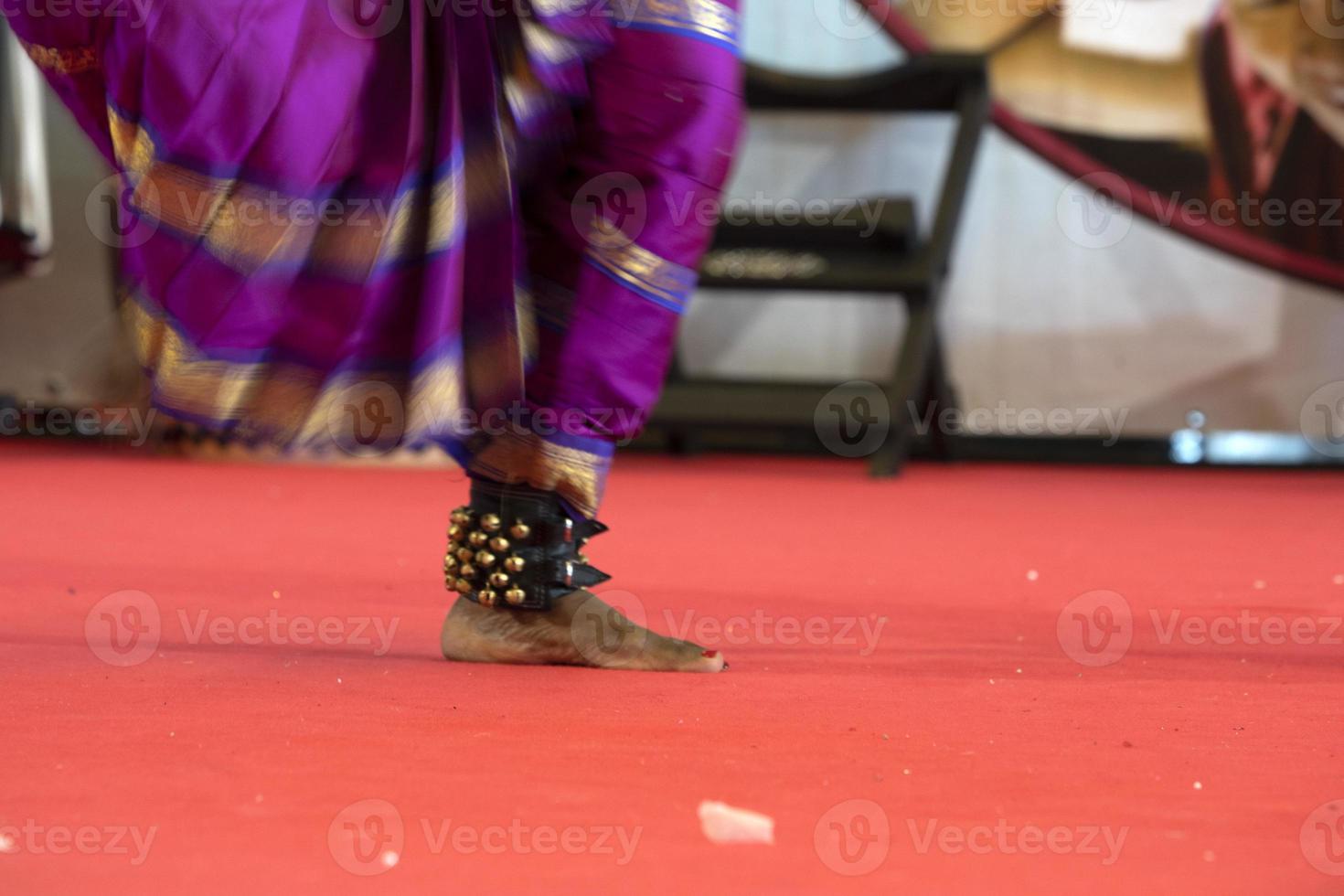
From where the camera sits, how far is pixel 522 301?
1140 mm

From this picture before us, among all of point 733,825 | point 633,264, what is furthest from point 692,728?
point 633,264

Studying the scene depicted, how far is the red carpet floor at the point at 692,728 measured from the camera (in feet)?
2.16

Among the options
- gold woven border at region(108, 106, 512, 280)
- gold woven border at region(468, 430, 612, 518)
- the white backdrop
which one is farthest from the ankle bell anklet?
the white backdrop

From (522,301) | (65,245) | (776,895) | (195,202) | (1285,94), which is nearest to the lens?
(776,895)

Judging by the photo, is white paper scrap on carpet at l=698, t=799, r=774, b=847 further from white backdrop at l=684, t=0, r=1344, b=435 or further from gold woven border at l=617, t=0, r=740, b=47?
white backdrop at l=684, t=0, r=1344, b=435

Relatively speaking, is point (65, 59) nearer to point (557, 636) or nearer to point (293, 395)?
point (293, 395)

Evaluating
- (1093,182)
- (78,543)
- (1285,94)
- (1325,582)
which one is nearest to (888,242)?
(1093,182)

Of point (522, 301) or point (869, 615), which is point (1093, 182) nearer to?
point (869, 615)

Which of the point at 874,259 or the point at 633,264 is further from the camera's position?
the point at 874,259

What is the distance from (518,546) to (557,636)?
→ 3.4 inches

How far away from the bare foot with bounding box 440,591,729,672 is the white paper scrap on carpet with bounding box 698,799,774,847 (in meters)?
0.44

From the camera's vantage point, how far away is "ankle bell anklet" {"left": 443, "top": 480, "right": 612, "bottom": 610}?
46.4 inches

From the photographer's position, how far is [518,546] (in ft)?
3.92

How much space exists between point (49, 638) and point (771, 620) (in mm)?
694
